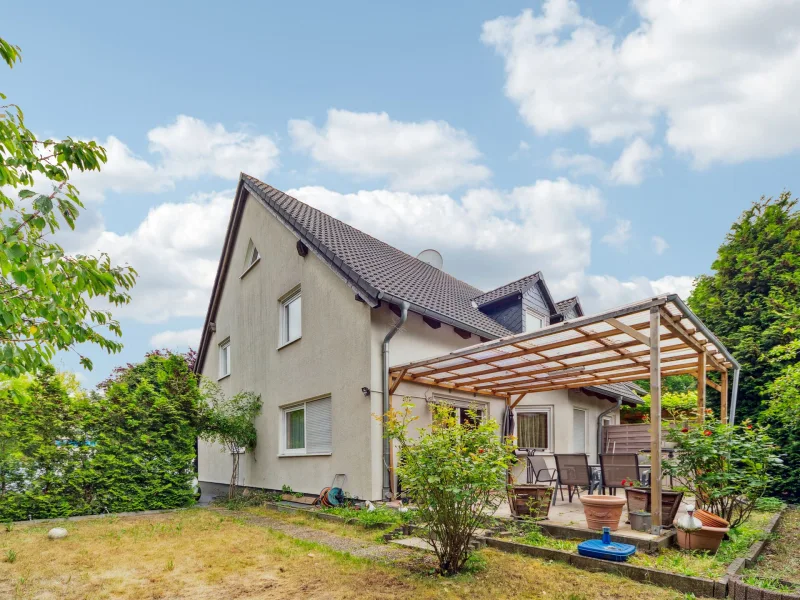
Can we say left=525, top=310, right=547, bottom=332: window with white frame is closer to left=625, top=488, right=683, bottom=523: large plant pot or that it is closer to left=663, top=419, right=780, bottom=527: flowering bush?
left=663, top=419, right=780, bottom=527: flowering bush

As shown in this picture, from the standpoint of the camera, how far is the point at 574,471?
363 inches

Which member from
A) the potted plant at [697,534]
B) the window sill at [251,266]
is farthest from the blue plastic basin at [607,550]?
the window sill at [251,266]

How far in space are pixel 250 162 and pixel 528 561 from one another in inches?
551

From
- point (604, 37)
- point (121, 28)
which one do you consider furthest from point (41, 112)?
point (604, 37)

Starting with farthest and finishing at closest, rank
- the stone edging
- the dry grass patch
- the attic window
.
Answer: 1. the attic window
2. the dry grass patch
3. the stone edging

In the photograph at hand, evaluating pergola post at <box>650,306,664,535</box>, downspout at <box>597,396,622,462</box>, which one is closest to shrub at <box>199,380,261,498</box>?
pergola post at <box>650,306,664,535</box>

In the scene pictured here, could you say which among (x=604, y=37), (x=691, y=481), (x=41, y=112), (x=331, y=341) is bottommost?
(x=691, y=481)

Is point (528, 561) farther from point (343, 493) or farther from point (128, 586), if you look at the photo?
point (343, 493)

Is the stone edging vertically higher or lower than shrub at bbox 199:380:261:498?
lower

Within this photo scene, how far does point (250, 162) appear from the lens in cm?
1641

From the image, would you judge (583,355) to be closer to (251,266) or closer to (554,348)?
(554,348)

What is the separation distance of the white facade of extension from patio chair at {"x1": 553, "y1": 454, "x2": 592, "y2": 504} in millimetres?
1857

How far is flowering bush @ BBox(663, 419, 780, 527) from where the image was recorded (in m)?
6.62

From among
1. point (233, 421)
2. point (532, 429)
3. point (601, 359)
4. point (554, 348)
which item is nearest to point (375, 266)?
point (554, 348)
